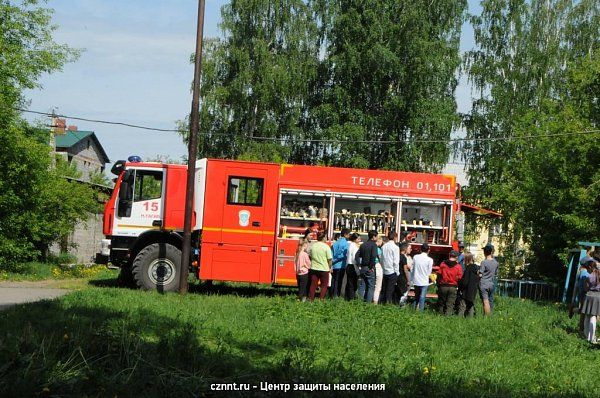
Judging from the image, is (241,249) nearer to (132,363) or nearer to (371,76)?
(132,363)

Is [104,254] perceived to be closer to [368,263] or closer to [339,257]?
[339,257]

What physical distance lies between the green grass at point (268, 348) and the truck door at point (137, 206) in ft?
9.41

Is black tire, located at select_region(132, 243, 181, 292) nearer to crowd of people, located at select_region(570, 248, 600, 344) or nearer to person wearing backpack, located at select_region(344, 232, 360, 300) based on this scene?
person wearing backpack, located at select_region(344, 232, 360, 300)

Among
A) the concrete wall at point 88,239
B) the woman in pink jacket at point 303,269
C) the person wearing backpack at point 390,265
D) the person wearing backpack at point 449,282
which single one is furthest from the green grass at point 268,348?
the concrete wall at point 88,239

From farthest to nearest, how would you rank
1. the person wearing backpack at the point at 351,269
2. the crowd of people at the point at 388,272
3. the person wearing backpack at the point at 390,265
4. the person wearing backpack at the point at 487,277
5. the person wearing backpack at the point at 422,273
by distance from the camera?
1. the person wearing backpack at the point at 351,269
2. the person wearing backpack at the point at 390,265
3. the person wearing backpack at the point at 422,273
4. the person wearing backpack at the point at 487,277
5. the crowd of people at the point at 388,272

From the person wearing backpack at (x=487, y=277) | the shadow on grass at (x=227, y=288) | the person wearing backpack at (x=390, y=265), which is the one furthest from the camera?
the shadow on grass at (x=227, y=288)

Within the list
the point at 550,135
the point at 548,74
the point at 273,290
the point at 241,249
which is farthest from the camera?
the point at 548,74

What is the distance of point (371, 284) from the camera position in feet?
61.3

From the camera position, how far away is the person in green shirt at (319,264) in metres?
18.1

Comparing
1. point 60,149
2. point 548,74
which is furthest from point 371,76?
point 60,149

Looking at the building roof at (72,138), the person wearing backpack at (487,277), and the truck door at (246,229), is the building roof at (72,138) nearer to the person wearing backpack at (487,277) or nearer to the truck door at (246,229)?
the truck door at (246,229)

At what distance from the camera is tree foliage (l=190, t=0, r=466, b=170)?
3897 centimetres

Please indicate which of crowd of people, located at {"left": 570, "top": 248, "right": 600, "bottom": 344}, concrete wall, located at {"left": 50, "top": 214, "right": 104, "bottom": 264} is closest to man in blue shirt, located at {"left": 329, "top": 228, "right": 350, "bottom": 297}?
crowd of people, located at {"left": 570, "top": 248, "right": 600, "bottom": 344}

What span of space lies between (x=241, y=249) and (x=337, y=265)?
235 cm
